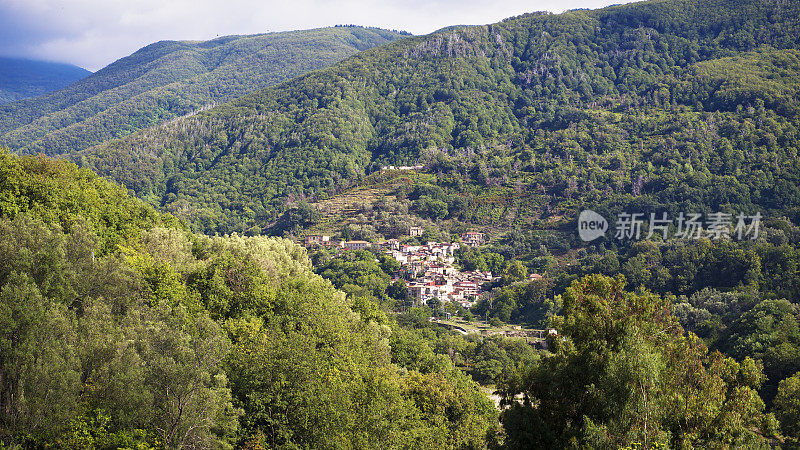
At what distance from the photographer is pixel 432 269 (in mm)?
98250

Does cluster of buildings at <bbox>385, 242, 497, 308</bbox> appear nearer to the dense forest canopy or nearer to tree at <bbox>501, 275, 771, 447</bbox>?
the dense forest canopy

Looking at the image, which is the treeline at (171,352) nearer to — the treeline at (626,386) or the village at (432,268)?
the treeline at (626,386)

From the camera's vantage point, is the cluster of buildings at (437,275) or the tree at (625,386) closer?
the tree at (625,386)

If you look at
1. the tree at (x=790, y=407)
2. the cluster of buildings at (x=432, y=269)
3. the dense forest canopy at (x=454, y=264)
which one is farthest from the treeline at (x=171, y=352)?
the cluster of buildings at (x=432, y=269)

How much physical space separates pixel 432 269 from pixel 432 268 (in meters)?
0.52

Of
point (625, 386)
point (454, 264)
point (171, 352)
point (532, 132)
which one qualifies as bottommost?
point (454, 264)

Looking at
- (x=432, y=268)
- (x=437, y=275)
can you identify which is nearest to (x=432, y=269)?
(x=432, y=268)

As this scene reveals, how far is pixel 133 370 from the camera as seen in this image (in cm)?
1731

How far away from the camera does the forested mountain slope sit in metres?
119

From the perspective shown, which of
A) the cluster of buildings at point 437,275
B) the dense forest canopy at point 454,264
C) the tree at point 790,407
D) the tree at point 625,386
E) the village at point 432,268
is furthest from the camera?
the village at point 432,268

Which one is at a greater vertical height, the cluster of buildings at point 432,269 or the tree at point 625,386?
the tree at point 625,386

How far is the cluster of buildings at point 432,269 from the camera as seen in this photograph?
89438 mm

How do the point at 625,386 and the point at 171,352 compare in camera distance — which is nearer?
the point at 625,386

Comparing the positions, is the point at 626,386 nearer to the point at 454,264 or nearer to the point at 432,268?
the point at 432,268
